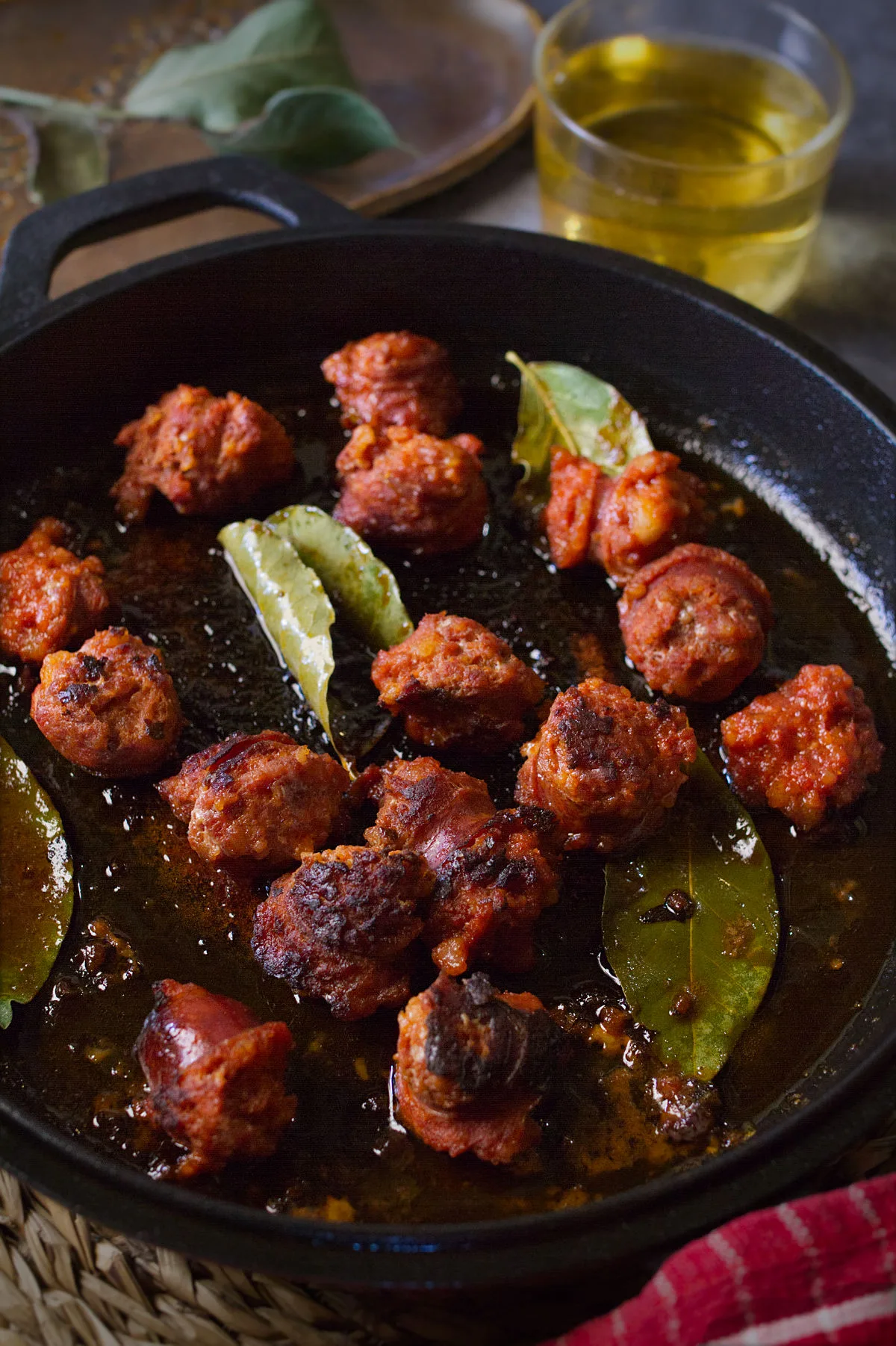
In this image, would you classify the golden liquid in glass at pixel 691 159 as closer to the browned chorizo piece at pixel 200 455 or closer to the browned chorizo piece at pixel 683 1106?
the browned chorizo piece at pixel 200 455

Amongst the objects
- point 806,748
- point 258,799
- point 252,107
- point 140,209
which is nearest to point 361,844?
point 258,799

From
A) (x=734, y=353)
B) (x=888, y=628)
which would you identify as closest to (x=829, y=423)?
(x=734, y=353)

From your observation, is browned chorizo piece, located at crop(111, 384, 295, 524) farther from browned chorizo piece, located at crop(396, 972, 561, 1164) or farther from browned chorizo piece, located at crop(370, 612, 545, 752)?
browned chorizo piece, located at crop(396, 972, 561, 1164)

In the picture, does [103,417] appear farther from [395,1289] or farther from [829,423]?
[395,1289]

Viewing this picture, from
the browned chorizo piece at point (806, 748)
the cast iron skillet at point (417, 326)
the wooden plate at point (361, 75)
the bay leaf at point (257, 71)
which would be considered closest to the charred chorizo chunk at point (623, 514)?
the cast iron skillet at point (417, 326)

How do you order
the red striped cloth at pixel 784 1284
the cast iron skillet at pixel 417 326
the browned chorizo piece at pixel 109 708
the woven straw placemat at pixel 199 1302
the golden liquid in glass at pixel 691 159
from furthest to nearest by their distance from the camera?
the golden liquid in glass at pixel 691 159 → the cast iron skillet at pixel 417 326 → the browned chorizo piece at pixel 109 708 → the woven straw placemat at pixel 199 1302 → the red striped cloth at pixel 784 1284
